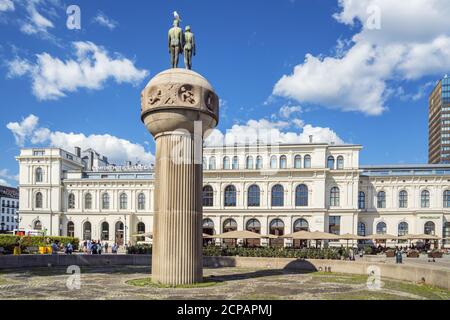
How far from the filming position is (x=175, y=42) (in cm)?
1812

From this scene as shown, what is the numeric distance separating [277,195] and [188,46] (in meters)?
53.7

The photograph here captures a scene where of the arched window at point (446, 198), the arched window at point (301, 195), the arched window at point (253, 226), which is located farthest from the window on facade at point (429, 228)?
the arched window at point (253, 226)

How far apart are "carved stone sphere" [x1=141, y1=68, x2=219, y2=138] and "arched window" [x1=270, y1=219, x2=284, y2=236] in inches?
2116

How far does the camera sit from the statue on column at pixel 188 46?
1842 centimetres

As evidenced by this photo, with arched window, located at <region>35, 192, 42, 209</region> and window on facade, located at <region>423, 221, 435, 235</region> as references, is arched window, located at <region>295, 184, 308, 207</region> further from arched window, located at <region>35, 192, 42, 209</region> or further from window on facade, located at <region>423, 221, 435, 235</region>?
arched window, located at <region>35, 192, 42, 209</region>

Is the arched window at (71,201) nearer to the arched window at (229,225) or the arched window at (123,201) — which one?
the arched window at (123,201)

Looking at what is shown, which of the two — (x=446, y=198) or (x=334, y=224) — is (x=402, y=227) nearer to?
(x=446, y=198)

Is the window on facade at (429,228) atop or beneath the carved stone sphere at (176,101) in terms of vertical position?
beneath

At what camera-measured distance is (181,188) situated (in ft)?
55.8

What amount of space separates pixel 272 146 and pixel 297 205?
10621mm

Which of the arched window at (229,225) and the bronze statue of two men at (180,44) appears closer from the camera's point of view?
the bronze statue of two men at (180,44)

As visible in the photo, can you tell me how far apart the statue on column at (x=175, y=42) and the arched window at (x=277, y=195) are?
176ft
